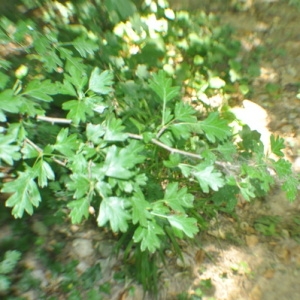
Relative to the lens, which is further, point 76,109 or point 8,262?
point 8,262

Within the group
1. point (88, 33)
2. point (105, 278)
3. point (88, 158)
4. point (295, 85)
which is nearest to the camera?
point (88, 158)

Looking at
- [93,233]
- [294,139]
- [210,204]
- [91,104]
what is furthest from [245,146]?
[91,104]

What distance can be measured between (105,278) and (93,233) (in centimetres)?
32

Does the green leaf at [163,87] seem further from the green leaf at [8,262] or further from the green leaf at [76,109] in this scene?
the green leaf at [8,262]

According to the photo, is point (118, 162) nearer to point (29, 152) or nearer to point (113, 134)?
point (113, 134)

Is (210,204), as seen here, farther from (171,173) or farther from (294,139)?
(294,139)

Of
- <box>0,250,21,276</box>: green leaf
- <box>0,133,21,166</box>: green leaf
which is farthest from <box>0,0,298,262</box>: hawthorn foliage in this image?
<box>0,250,21,276</box>: green leaf

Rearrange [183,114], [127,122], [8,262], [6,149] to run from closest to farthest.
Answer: [6,149] < [183,114] < [8,262] < [127,122]

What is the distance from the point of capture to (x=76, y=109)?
1339 mm

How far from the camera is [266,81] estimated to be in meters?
3.60

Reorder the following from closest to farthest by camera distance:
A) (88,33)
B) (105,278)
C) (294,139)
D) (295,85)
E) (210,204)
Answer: (105,278) < (88,33) < (210,204) < (294,139) < (295,85)

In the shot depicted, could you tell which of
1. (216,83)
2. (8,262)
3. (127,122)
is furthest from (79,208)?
(216,83)

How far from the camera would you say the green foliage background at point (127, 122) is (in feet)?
4.12

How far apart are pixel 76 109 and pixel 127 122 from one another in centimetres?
115
